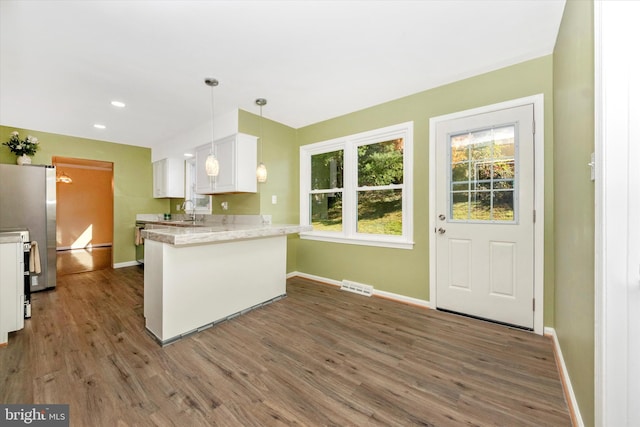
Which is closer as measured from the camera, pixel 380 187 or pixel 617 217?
pixel 617 217

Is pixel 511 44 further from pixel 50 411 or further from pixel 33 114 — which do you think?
pixel 33 114

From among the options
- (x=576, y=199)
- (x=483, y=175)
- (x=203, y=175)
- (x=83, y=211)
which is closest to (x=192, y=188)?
(x=203, y=175)

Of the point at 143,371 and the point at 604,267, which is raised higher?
the point at 604,267

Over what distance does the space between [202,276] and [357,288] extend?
202 cm

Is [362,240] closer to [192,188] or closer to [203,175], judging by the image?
[203,175]

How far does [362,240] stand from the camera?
11.5ft

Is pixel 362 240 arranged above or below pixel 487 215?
below

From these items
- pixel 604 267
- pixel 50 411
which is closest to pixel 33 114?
pixel 50 411

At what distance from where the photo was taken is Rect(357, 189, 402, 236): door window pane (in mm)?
3279

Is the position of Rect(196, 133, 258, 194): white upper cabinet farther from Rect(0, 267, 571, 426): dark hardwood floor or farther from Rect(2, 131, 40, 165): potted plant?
Rect(2, 131, 40, 165): potted plant

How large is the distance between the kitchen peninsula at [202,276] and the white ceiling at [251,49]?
1.65 m

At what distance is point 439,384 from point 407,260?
1529 mm

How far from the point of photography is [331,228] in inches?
157

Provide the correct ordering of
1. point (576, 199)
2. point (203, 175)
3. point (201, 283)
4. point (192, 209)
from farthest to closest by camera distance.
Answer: point (192, 209), point (203, 175), point (201, 283), point (576, 199)
